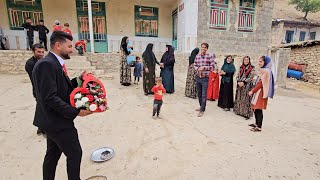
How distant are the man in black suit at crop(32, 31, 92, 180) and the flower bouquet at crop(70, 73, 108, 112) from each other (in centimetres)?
6

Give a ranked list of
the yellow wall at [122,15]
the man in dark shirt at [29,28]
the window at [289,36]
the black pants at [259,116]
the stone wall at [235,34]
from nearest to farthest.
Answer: the black pants at [259,116], the man in dark shirt at [29,28], the stone wall at [235,34], the yellow wall at [122,15], the window at [289,36]

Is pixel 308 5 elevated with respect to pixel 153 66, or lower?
elevated

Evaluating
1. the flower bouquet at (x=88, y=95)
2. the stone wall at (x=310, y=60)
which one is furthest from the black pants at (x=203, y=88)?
the stone wall at (x=310, y=60)

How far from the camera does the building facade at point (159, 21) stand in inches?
410

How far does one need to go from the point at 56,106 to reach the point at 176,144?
210cm

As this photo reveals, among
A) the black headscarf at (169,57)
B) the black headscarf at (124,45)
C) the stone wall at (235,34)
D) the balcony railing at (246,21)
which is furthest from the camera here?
the balcony railing at (246,21)

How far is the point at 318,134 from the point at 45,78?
476 centimetres

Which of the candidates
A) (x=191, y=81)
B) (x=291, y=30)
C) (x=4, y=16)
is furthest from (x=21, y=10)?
(x=291, y=30)

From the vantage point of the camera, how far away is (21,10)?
33.6 feet

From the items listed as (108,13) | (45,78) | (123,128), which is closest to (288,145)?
(123,128)

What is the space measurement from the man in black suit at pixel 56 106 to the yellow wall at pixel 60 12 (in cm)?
1080

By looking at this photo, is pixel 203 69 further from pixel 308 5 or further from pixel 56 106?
pixel 308 5

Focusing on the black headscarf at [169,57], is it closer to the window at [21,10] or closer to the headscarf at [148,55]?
the headscarf at [148,55]

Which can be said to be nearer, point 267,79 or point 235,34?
point 267,79
